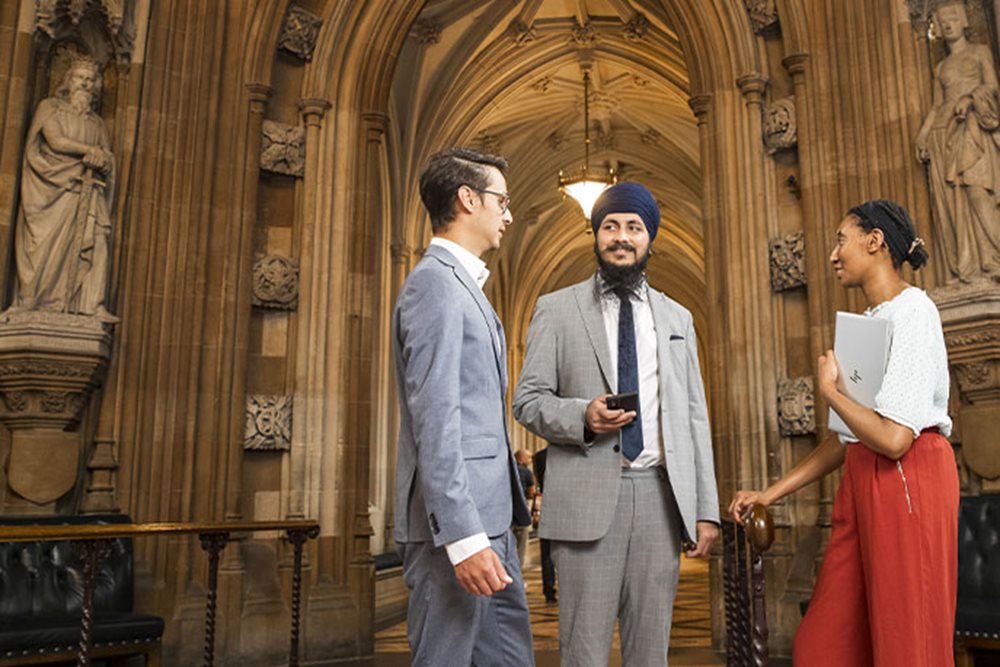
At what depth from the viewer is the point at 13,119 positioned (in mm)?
4824

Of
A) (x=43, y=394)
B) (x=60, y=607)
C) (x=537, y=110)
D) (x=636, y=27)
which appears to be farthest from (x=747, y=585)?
(x=537, y=110)

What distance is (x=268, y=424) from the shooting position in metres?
5.85

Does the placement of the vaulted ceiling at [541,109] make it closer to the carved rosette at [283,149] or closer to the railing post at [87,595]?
the carved rosette at [283,149]

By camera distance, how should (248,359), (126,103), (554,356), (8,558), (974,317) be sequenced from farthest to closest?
(248,359)
(126,103)
(974,317)
(8,558)
(554,356)

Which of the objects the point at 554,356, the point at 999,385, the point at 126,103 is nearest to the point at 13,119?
the point at 126,103

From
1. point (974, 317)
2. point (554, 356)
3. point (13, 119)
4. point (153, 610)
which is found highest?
point (13, 119)

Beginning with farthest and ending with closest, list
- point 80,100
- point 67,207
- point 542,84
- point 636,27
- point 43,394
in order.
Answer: point 542,84, point 636,27, point 80,100, point 67,207, point 43,394

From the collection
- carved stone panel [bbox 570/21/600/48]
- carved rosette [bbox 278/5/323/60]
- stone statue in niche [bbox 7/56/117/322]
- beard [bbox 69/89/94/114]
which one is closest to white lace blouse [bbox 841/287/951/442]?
stone statue in niche [bbox 7/56/117/322]

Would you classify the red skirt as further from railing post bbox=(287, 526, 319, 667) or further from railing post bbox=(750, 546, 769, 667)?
railing post bbox=(287, 526, 319, 667)

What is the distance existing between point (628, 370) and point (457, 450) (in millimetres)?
648

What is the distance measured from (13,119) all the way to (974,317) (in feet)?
17.6

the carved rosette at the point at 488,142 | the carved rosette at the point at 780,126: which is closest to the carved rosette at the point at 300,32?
the carved rosette at the point at 780,126

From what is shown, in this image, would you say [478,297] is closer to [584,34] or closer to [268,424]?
[268,424]

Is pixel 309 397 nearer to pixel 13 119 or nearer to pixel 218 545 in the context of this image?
pixel 218 545
